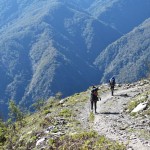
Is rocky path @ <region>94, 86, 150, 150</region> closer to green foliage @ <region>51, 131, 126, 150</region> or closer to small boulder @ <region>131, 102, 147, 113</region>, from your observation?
green foliage @ <region>51, 131, 126, 150</region>

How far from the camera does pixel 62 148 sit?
26281 millimetres

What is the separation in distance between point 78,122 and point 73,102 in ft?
59.0

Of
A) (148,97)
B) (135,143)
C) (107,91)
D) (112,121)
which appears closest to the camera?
(135,143)

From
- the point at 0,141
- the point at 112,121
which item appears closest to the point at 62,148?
the point at 112,121

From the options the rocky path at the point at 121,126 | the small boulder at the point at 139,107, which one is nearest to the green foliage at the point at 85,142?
the rocky path at the point at 121,126

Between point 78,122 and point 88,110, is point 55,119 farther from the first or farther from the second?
point 88,110

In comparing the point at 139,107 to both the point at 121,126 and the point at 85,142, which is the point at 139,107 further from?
the point at 85,142

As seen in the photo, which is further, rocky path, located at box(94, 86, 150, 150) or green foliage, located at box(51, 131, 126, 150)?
rocky path, located at box(94, 86, 150, 150)

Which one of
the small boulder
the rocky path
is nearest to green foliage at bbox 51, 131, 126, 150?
the rocky path

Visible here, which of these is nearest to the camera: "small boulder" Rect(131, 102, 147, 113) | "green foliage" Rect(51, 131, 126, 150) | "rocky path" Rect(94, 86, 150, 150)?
"green foliage" Rect(51, 131, 126, 150)

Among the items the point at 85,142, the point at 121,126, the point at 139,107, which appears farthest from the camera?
the point at 139,107

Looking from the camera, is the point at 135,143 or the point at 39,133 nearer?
the point at 135,143

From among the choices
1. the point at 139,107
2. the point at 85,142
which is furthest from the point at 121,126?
the point at 139,107

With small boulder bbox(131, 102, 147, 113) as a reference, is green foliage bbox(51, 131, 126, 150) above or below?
below
